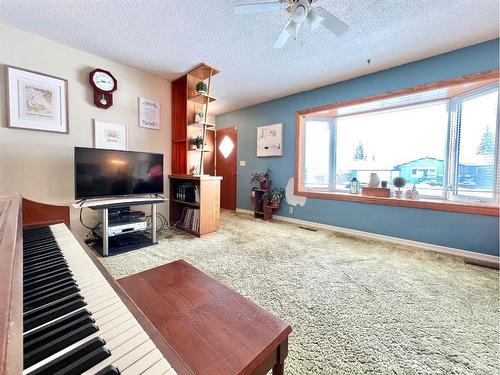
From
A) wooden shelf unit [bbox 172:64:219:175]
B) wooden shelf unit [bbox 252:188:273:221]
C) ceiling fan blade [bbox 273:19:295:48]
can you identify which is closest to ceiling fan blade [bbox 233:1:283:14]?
ceiling fan blade [bbox 273:19:295:48]

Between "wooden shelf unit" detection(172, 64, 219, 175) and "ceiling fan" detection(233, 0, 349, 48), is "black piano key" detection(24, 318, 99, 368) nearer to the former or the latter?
"ceiling fan" detection(233, 0, 349, 48)

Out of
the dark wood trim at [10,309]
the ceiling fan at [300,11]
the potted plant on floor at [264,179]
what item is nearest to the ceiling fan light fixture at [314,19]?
the ceiling fan at [300,11]

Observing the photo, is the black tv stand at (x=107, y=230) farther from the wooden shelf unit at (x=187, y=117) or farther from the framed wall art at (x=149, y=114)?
the framed wall art at (x=149, y=114)

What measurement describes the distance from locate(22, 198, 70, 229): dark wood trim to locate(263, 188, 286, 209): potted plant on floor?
314 cm

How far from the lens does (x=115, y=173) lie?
2.49 metres

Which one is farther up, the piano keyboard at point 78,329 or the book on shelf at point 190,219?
the piano keyboard at point 78,329

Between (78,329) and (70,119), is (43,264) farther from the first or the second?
(70,119)

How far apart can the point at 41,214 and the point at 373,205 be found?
355 cm

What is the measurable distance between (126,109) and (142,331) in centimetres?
315

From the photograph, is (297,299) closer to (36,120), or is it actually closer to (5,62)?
(36,120)

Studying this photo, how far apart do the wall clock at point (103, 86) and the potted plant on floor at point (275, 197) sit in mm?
2850

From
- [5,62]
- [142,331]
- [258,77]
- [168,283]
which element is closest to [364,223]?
[258,77]

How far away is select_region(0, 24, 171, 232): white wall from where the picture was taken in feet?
7.13

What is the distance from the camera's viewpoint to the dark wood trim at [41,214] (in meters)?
1.22
